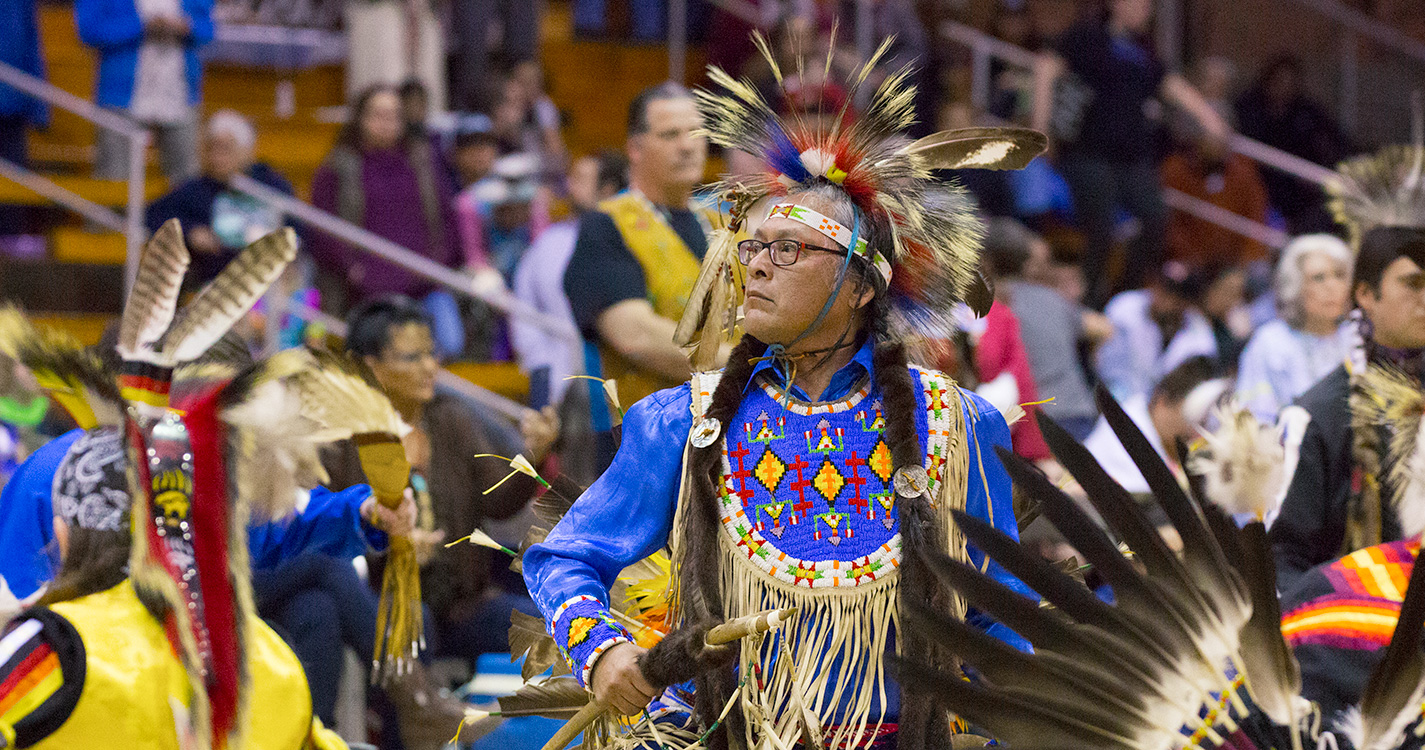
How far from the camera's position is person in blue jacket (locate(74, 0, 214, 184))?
23.5 ft

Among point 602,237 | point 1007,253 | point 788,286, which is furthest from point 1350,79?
point 788,286

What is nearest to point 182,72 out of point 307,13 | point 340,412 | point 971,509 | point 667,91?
point 307,13

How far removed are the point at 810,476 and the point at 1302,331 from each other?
3.69 m

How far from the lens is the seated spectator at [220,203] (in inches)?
262

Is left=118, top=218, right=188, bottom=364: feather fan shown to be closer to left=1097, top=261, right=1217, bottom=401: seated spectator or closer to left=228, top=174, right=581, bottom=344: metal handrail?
left=228, top=174, right=581, bottom=344: metal handrail

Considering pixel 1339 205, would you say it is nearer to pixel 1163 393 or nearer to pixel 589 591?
pixel 1163 393

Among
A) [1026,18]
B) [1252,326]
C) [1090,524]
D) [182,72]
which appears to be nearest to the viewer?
[1090,524]

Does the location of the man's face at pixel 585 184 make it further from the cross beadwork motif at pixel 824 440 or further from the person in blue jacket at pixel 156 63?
the cross beadwork motif at pixel 824 440

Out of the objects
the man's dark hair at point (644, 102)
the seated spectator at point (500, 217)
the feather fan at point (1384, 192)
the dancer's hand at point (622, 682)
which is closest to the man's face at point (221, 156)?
the seated spectator at point (500, 217)

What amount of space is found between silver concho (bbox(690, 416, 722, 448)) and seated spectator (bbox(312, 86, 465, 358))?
4966 millimetres

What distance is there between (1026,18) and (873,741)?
945cm

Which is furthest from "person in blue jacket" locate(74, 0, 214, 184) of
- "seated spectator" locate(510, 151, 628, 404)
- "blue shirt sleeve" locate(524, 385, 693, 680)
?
"blue shirt sleeve" locate(524, 385, 693, 680)

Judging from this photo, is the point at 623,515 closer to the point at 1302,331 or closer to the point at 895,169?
the point at 895,169

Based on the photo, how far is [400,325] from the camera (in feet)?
15.9
